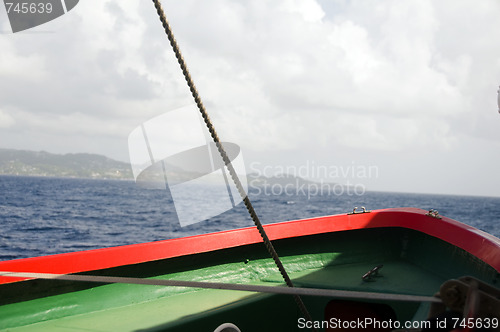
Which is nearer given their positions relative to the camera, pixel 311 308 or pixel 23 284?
pixel 23 284

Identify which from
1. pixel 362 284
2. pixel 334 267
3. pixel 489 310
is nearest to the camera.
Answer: pixel 489 310

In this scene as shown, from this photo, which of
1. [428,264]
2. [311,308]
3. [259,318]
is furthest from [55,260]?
[428,264]

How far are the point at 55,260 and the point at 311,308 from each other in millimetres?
2082

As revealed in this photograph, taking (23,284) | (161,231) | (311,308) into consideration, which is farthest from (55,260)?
(161,231)

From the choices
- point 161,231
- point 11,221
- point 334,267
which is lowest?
point 161,231

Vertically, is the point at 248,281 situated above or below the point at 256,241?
below

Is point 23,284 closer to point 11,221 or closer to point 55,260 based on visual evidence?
point 55,260

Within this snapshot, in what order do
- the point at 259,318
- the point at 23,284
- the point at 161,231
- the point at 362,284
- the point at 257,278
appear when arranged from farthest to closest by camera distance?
the point at 161,231 < the point at 257,278 < the point at 362,284 < the point at 259,318 < the point at 23,284

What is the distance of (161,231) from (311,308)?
25.5m

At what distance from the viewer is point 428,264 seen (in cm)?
386

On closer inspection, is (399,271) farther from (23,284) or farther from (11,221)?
(11,221)

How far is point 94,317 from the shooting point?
275 cm

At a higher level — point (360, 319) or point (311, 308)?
point (311, 308)

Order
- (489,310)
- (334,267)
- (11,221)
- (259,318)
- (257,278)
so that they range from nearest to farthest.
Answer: (489,310) < (259,318) < (257,278) < (334,267) < (11,221)
